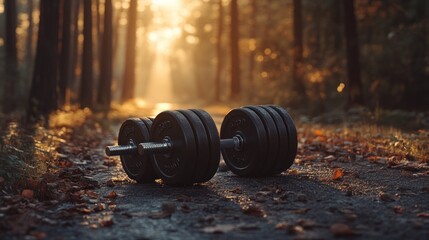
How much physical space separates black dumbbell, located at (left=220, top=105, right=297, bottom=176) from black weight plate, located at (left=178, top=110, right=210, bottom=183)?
867 millimetres

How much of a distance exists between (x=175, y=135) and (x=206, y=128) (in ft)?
1.44

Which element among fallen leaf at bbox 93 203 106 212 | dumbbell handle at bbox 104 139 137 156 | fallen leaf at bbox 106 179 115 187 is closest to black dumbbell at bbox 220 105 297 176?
dumbbell handle at bbox 104 139 137 156

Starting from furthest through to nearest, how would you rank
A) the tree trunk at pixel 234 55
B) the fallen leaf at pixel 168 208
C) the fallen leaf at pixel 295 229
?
the tree trunk at pixel 234 55, the fallen leaf at pixel 168 208, the fallen leaf at pixel 295 229

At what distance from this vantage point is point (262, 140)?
8.08 meters

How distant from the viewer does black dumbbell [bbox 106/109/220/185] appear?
24.1 feet

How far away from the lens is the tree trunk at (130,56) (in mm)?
37750

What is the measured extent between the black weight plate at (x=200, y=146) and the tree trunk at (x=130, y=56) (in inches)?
1224

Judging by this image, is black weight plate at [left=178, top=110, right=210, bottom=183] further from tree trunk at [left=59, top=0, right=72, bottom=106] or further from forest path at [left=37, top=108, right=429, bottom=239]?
tree trunk at [left=59, top=0, right=72, bottom=106]

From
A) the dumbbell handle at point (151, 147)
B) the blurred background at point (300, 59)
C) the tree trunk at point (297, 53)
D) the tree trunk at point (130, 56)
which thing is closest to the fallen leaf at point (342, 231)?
the dumbbell handle at point (151, 147)

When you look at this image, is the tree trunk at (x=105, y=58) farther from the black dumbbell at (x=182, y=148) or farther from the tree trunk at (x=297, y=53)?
the black dumbbell at (x=182, y=148)

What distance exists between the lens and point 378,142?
38.6 feet

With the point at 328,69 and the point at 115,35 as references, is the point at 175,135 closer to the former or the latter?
the point at 328,69

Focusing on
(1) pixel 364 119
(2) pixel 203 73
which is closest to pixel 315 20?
(1) pixel 364 119

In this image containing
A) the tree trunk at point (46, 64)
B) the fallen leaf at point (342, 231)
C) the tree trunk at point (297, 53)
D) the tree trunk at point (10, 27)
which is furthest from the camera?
the tree trunk at point (10, 27)
